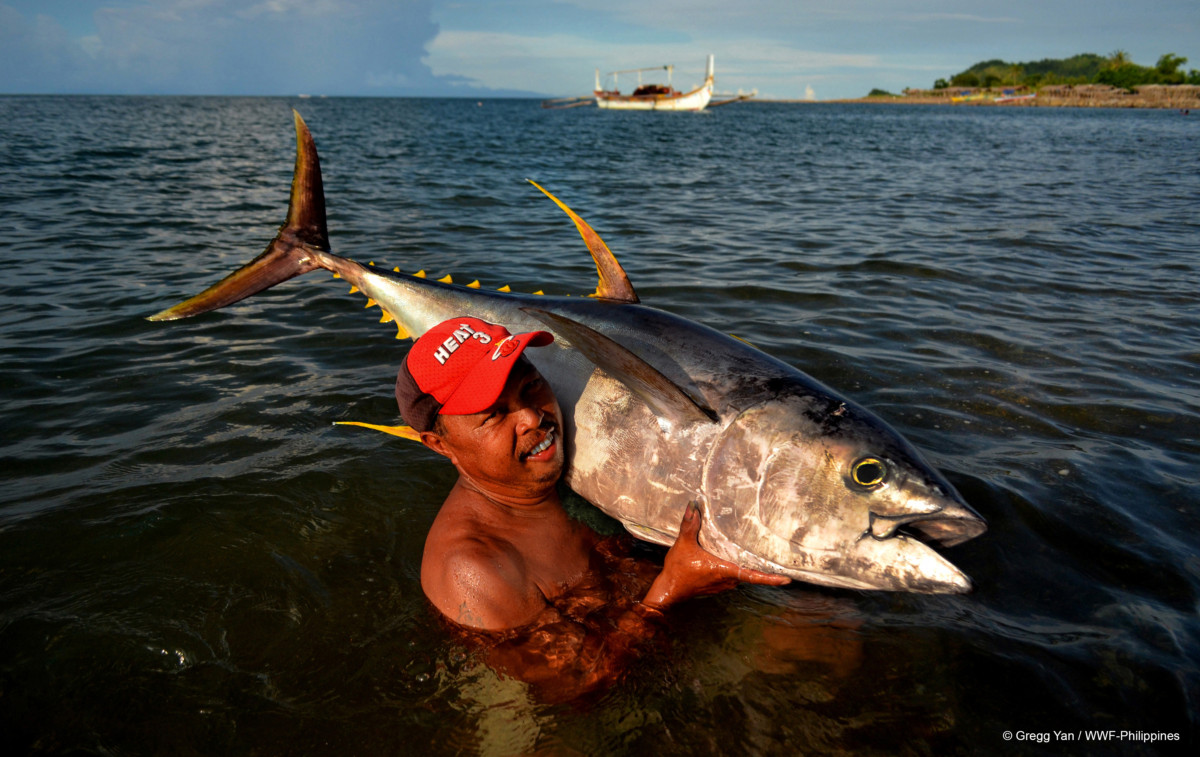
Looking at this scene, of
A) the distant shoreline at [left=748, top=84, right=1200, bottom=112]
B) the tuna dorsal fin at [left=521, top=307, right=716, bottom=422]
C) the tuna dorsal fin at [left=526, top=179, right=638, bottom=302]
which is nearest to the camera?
the tuna dorsal fin at [left=521, top=307, right=716, bottom=422]

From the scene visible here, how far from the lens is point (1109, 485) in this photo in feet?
9.96

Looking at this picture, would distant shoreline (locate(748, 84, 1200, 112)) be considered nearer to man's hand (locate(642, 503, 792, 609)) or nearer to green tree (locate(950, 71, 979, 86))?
green tree (locate(950, 71, 979, 86))

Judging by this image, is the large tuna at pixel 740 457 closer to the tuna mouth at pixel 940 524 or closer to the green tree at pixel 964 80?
the tuna mouth at pixel 940 524

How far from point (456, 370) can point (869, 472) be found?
1214 millimetres

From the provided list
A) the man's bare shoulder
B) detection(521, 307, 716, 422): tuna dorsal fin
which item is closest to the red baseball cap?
detection(521, 307, 716, 422): tuna dorsal fin

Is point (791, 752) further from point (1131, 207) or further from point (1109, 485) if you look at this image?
point (1131, 207)

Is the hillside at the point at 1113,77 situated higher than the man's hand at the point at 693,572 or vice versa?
the hillside at the point at 1113,77

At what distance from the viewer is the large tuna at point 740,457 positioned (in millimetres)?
1752

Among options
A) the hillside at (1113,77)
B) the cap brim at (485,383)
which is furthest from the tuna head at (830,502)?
the hillside at (1113,77)

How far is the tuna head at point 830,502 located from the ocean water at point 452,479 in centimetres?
60

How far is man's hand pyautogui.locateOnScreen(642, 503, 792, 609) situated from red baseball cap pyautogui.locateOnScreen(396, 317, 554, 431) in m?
0.70

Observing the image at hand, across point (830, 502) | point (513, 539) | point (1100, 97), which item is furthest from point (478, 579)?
point (1100, 97)

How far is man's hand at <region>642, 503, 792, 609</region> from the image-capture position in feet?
6.24

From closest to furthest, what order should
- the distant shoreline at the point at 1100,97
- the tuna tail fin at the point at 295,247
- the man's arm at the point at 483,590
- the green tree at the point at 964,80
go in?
the man's arm at the point at 483,590 → the tuna tail fin at the point at 295,247 → the distant shoreline at the point at 1100,97 → the green tree at the point at 964,80
